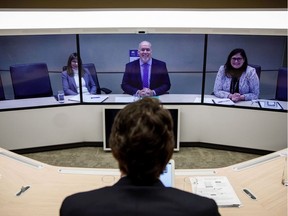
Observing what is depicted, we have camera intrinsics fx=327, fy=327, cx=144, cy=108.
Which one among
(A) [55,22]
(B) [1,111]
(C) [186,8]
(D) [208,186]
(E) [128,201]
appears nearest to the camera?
(C) [186,8]

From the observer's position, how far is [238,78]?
4.52 metres

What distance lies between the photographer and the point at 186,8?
0.89 m

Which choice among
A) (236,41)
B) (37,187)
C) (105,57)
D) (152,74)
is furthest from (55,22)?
(105,57)

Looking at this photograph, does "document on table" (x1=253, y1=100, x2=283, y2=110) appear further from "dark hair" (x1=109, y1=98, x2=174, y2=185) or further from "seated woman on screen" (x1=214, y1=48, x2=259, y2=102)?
"dark hair" (x1=109, y1=98, x2=174, y2=185)

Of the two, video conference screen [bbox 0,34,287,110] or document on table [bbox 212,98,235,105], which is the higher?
video conference screen [bbox 0,34,287,110]

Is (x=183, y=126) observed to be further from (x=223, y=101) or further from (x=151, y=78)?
(x=151, y=78)

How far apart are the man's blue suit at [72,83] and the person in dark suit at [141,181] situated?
3558mm

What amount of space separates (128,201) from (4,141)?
3964 millimetres

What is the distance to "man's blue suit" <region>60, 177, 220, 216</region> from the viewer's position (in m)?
1.00

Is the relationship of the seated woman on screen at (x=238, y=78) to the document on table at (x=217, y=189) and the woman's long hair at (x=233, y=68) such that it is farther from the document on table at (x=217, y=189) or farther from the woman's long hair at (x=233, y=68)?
the document on table at (x=217, y=189)

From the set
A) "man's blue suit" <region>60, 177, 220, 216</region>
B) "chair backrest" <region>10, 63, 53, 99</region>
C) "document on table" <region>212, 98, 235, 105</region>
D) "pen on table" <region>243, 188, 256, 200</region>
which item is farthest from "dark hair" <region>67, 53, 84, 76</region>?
"man's blue suit" <region>60, 177, 220, 216</region>

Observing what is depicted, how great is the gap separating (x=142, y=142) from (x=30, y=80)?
383 centimetres

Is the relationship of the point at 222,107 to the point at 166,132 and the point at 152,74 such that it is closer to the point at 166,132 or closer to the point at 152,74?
the point at 152,74

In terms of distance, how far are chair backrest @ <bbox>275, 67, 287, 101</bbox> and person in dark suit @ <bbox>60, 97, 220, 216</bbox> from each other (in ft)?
12.1
